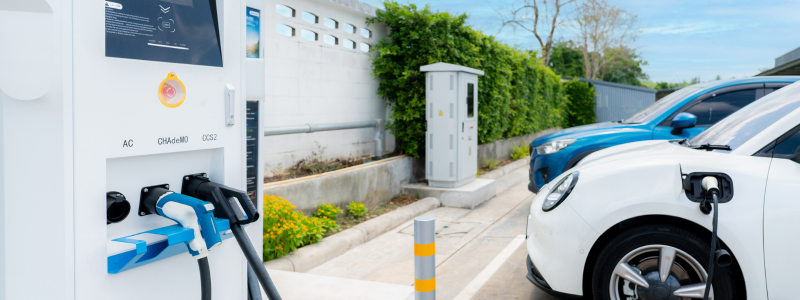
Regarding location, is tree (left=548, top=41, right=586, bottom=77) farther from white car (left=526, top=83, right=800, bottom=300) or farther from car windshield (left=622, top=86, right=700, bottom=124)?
white car (left=526, top=83, right=800, bottom=300)

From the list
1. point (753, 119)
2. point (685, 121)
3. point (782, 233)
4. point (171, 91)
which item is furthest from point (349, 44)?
point (171, 91)

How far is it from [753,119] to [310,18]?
504 centimetres

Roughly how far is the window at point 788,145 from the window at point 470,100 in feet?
17.4

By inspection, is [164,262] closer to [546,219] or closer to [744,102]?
[546,219]

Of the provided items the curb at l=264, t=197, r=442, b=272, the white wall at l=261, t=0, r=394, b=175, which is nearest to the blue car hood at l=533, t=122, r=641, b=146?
the curb at l=264, t=197, r=442, b=272

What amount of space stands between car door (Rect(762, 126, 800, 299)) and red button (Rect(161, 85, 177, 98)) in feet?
8.97

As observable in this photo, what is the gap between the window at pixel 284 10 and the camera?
6080 millimetres

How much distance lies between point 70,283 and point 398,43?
23.8 ft

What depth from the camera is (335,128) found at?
7141 millimetres

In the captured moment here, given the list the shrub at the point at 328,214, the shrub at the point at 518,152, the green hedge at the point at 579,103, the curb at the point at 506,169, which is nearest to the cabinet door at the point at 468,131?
the curb at the point at 506,169

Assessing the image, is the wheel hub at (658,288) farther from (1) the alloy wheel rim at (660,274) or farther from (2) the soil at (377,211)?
(2) the soil at (377,211)

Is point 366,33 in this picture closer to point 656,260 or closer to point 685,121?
point 685,121

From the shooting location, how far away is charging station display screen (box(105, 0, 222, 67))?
141 cm

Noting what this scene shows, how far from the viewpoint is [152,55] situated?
149cm
